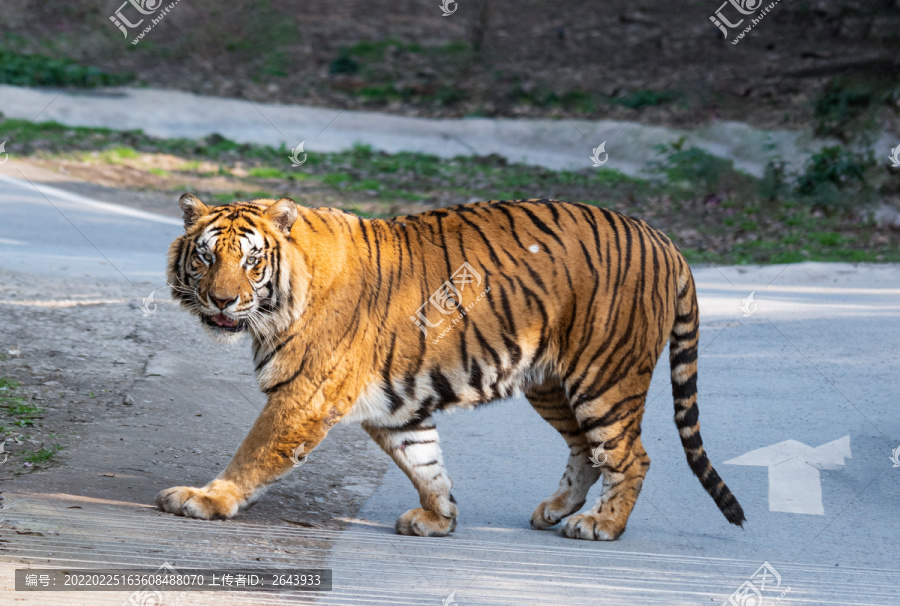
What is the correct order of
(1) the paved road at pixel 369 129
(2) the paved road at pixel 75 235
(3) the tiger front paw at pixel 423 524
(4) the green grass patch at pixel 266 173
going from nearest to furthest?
1. (3) the tiger front paw at pixel 423 524
2. (2) the paved road at pixel 75 235
3. (4) the green grass patch at pixel 266 173
4. (1) the paved road at pixel 369 129

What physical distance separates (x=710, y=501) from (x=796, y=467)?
68 centimetres

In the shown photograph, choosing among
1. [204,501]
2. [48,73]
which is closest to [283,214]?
[204,501]

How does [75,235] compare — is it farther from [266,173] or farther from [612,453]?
[612,453]

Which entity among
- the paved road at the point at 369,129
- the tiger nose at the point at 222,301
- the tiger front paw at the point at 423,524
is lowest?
the tiger front paw at the point at 423,524

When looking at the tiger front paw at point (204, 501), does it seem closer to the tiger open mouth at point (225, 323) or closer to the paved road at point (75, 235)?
the tiger open mouth at point (225, 323)

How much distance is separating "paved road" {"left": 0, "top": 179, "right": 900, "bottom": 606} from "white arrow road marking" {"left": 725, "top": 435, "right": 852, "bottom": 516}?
0.04 feet

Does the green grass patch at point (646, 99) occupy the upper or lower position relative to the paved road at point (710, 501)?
upper

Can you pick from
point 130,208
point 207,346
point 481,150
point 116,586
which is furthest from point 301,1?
point 116,586

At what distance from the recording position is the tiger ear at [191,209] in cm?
410

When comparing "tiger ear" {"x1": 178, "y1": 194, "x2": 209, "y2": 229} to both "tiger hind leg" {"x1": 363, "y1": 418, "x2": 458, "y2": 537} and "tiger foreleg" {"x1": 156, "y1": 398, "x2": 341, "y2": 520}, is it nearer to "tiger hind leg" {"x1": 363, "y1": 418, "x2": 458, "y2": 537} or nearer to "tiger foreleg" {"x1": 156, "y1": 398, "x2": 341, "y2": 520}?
"tiger foreleg" {"x1": 156, "y1": 398, "x2": 341, "y2": 520}

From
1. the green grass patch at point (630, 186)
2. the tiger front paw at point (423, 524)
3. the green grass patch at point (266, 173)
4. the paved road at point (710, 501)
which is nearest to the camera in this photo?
the paved road at point (710, 501)

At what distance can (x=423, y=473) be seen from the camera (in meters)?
4.27

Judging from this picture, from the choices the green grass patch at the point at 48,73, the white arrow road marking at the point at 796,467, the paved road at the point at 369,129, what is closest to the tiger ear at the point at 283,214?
the white arrow road marking at the point at 796,467

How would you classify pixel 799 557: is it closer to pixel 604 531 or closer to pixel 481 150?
pixel 604 531
